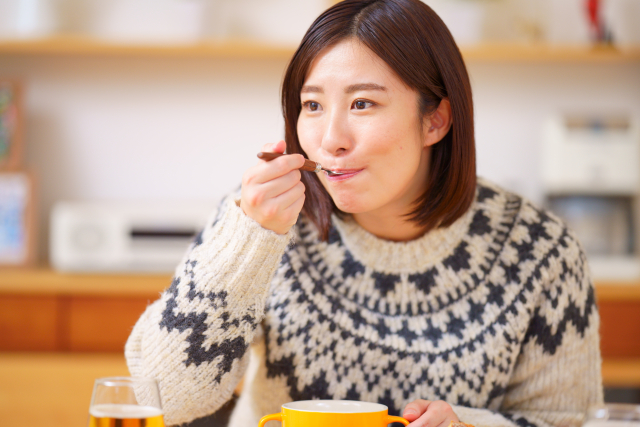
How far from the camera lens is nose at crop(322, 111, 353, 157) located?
876 mm

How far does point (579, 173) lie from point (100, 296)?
1689 mm

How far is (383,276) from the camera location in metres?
1.05

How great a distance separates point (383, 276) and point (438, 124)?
10.4 inches

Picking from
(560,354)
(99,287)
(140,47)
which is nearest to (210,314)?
(560,354)

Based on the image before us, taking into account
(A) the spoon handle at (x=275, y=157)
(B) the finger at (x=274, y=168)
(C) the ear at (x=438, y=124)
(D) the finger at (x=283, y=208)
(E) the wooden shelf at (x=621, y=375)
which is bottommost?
(E) the wooden shelf at (x=621, y=375)

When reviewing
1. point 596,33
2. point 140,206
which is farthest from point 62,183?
point 596,33

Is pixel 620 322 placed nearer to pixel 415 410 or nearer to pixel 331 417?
pixel 415 410

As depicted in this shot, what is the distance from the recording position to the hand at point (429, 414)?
0.72 metres

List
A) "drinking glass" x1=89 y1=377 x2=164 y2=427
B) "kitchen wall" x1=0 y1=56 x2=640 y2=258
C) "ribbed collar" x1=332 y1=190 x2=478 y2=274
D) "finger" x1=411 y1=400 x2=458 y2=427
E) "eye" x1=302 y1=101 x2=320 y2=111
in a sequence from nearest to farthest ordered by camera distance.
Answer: "drinking glass" x1=89 y1=377 x2=164 y2=427
"finger" x1=411 y1=400 x2=458 y2=427
"eye" x1=302 y1=101 x2=320 y2=111
"ribbed collar" x1=332 y1=190 x2=478 y2=274
"kitchen wall" x1=0 y1=56 x2=640 y2=258

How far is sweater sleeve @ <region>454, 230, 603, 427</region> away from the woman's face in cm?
33

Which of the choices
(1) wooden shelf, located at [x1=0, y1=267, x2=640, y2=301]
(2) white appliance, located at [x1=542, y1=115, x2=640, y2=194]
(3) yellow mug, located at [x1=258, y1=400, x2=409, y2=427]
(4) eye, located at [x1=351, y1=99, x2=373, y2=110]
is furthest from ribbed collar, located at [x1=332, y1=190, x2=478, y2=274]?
(2) white appliance, located at [x1=542, y1=115, x2=640, y2=194]

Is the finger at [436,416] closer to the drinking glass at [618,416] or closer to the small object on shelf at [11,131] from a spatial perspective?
the drinking glass at [618,416]

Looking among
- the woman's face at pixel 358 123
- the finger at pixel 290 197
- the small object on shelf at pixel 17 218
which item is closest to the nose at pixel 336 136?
the woman's face at pixel 358 123

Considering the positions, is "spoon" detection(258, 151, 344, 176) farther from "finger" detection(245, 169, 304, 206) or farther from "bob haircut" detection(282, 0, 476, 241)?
"bob haircut" detection(282, 0, 476, 241)
